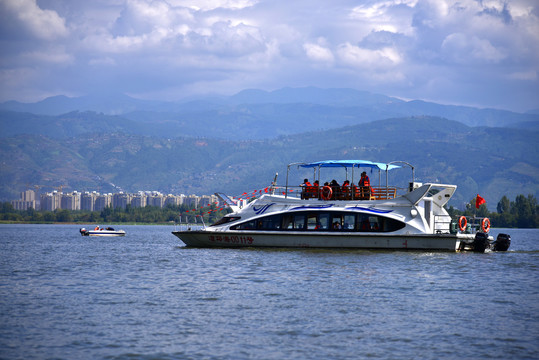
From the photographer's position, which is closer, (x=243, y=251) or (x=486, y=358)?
(x=486, y=358)

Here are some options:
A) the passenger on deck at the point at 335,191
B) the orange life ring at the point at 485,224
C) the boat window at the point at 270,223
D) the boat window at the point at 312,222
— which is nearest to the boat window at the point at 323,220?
the boat window at the point at 312,222

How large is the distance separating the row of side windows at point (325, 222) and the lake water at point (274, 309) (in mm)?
3181

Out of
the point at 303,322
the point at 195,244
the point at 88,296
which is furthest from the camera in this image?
the point at 195,244

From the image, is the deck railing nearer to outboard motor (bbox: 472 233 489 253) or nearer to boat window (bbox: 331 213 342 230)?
boat window (bbox: 331 213 342 230)

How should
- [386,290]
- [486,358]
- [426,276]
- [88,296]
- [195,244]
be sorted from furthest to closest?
[195,244], [426,276], [386,290], [88,296], [486,358]

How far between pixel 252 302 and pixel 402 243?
51.1ft

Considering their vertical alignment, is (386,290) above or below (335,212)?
below

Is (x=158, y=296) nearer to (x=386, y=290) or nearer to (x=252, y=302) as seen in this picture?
(x=252, y=302)

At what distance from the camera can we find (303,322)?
1888 cm

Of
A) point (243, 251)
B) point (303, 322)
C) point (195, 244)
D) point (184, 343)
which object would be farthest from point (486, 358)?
point (195, 244)

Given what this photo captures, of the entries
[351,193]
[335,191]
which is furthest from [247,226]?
[351,193]

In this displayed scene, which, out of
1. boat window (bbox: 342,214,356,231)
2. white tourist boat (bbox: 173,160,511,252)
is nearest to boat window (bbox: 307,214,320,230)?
white tourist boat (bbox: 173,160,511,252)

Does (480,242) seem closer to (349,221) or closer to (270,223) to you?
(349,221)

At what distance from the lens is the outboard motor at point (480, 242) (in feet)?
124
